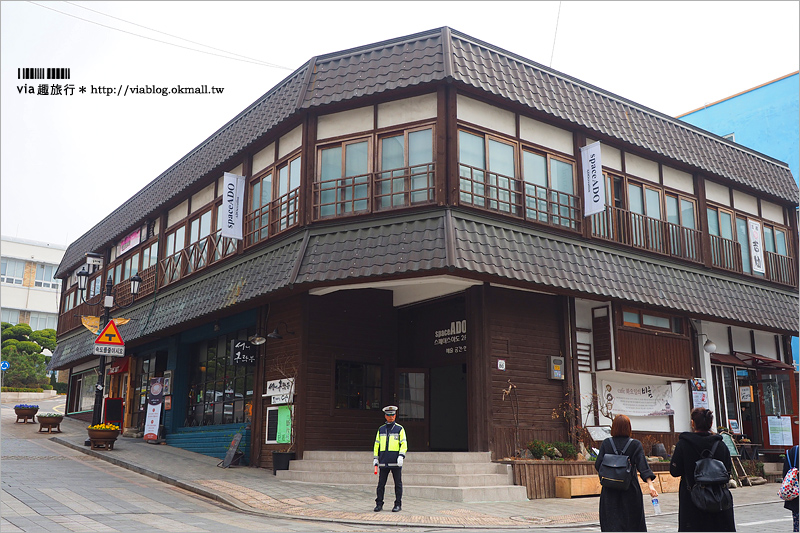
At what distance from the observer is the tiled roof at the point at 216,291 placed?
52.7 ft

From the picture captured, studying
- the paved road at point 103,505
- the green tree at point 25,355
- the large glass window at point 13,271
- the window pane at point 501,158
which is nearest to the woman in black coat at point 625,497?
the paved road at point 103,505

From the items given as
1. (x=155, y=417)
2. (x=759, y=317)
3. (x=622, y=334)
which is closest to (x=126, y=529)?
(x=622, y=334)

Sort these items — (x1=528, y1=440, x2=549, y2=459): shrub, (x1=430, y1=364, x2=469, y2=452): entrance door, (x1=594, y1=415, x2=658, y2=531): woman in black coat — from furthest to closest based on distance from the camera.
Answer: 1. (x1=430, y1=364, x2=469, y2=452): entrance door
2. (x1=528, y1=440, x2=549, y2=459): shrub
3. (x1=594, y1=415, x2=658, y2=531): woman in black coat

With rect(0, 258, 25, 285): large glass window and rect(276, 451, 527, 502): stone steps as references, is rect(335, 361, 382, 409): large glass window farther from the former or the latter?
rect(0, 258, 25, 285): large glass window

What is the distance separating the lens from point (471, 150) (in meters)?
15.7

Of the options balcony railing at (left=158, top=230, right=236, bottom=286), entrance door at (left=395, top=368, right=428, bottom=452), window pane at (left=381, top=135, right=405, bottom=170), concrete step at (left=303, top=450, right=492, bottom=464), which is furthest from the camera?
balcony railing at (left=158, top=230, right=236, bottom=286)

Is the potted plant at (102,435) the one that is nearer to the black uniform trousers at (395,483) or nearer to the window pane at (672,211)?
the black uniform trousers at (395,483)

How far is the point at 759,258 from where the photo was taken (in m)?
21.8

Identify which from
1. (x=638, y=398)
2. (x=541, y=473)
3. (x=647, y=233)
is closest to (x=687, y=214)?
(x=647, y=233)

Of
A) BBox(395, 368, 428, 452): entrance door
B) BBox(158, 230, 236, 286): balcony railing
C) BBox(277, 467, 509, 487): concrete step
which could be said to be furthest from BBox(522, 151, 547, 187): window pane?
BBox(158, 230, 236, 286): balcony railing

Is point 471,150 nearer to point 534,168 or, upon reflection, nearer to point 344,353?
point 534,168

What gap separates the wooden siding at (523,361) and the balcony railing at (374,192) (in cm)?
269

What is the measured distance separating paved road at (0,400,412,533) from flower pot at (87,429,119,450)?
7.71ft

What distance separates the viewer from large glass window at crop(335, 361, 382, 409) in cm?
1705
